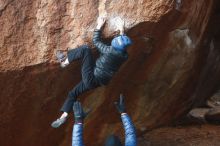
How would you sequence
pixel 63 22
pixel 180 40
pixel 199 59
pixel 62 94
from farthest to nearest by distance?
pixel 199 59
pixel 180 40
pixel 62 94
pixel 63 22

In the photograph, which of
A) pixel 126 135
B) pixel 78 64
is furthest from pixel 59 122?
pixel 126 135

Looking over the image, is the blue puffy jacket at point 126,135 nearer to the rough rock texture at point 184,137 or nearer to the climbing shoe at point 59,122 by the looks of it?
the climbing shoe at point 59,122

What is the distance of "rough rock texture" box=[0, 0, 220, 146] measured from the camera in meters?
6.98

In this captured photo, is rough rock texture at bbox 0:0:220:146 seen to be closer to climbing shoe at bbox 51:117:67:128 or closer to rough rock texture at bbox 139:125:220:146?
climbing shoe at bbox 51:117:67:128

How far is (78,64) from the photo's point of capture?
→ 23.7 ft

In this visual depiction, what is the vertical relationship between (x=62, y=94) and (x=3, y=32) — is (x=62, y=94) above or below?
below

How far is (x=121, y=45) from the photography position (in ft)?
21.6

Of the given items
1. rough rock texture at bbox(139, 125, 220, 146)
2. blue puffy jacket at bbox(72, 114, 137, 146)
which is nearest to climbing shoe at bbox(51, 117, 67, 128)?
blue puffy jacket at bbox(72, 114, 137, 146)

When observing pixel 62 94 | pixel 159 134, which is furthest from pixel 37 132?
pixel 159 134

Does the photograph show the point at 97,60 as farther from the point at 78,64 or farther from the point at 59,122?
the point at 59,122

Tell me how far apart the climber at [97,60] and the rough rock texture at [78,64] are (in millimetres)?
186

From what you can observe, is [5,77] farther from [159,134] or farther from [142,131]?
[159,134]

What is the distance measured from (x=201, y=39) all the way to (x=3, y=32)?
4.15 meters

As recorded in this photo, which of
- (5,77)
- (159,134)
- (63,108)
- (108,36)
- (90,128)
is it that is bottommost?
(159,134)
